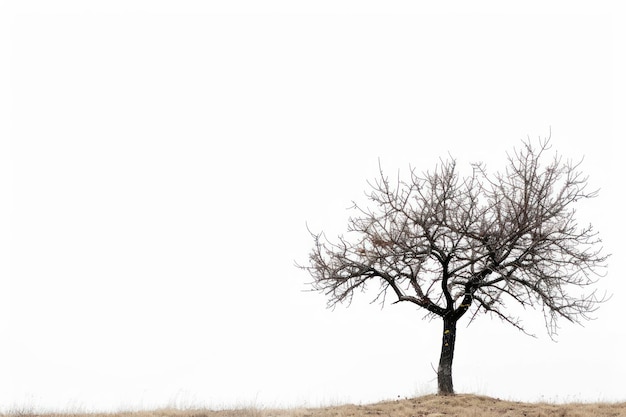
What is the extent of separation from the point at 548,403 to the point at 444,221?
24.4 feet

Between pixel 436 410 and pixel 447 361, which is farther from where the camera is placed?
pixel 447 361

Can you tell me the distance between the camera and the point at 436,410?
69.7 feet

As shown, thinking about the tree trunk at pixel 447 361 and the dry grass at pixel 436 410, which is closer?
the dry grass at pixel 436 410

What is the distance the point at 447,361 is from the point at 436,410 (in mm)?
3091

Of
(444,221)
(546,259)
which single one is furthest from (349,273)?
(546,259)

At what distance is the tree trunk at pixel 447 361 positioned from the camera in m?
24.0

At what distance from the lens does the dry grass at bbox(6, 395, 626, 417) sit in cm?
2089

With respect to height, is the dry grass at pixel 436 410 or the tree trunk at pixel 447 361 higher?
the tree trunk at pixel 447 361

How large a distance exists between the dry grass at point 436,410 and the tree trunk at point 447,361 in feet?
3.28

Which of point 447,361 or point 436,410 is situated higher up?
point 447,361

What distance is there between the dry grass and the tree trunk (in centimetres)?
100

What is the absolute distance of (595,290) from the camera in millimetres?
23219

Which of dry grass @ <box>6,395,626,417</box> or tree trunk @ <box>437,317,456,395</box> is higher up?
tree trunk @ <box>437,317,456,395</box>

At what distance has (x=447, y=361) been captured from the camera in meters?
24.0
